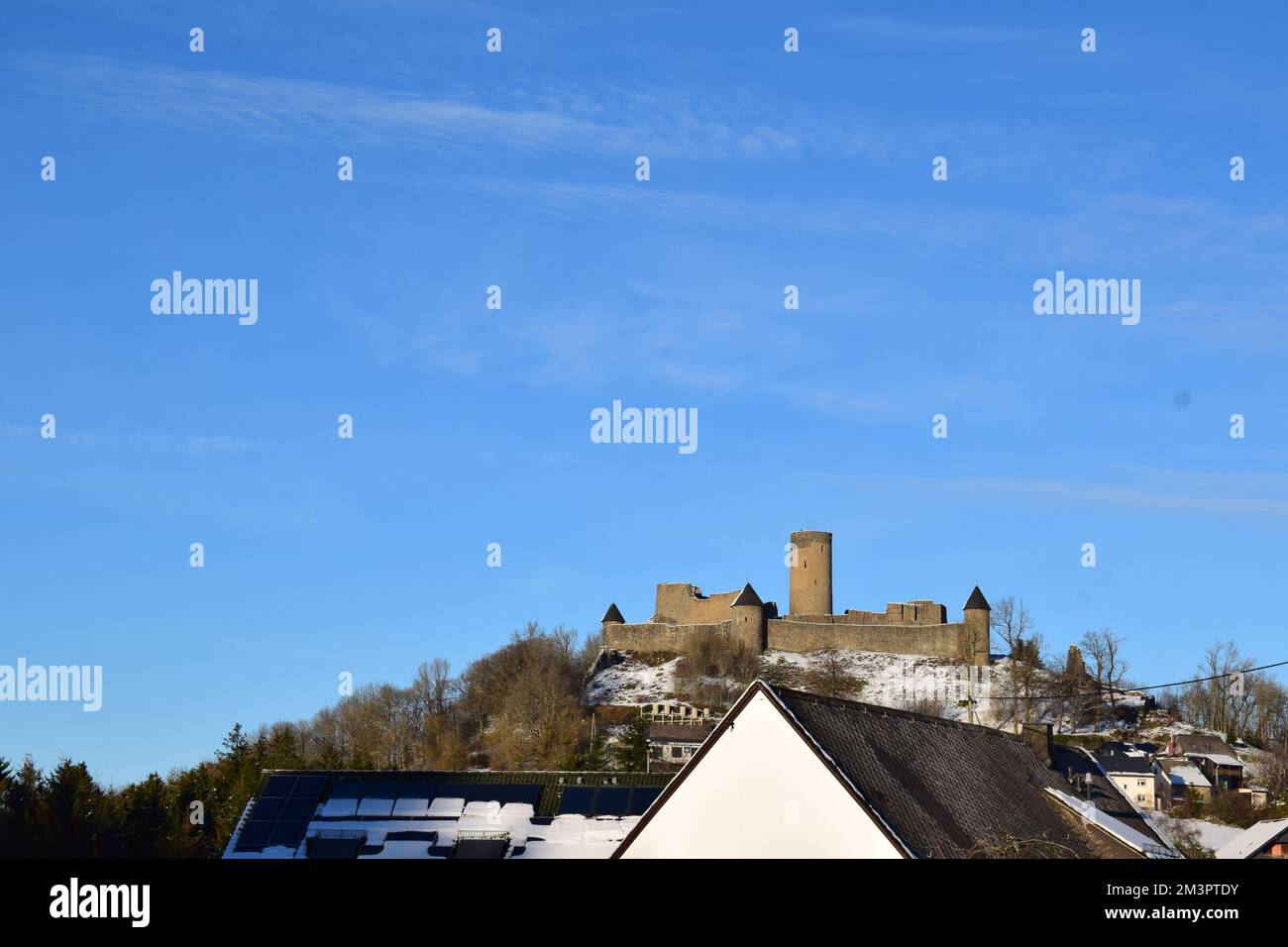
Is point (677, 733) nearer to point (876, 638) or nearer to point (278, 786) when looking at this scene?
point (876, 638)

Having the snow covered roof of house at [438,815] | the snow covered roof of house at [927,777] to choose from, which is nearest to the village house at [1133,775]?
the snow covered roof of house at [438,815]

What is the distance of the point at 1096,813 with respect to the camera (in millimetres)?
33156

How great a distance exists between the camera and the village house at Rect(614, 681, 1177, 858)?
→ 23.8 metres

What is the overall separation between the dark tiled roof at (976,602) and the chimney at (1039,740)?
95.2 metres

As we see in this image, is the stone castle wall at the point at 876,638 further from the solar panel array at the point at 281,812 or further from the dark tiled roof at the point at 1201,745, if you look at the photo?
the solar panel array at the point at 281,812

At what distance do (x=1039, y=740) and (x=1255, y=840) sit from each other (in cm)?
1314

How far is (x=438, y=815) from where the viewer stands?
115 feet

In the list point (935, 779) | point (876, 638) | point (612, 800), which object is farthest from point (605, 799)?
point (876, 638)

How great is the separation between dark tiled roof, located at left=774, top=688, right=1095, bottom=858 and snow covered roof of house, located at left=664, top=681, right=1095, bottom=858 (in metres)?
0.02

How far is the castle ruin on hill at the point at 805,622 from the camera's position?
134m

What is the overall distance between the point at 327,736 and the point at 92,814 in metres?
53.5

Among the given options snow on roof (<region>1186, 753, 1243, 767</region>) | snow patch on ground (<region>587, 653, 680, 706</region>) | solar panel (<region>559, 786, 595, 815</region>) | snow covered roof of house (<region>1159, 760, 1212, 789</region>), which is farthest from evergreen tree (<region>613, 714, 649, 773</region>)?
snow patch on ground (<region>587, 653, 680, 706</region>)

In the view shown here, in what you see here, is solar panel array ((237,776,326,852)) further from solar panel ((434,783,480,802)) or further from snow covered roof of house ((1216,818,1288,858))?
snow covered roof of house ((1216,818,1288,858))
